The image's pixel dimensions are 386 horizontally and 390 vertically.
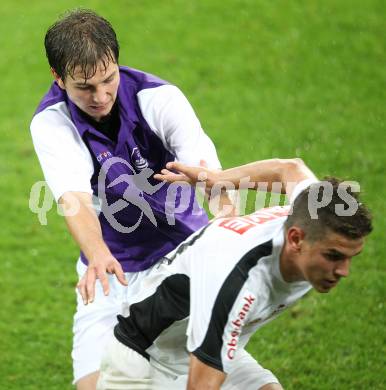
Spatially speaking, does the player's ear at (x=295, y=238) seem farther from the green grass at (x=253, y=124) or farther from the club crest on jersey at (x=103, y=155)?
the green grass at (x=253, y=124)

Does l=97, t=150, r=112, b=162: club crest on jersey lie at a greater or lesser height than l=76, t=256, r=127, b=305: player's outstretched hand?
greater

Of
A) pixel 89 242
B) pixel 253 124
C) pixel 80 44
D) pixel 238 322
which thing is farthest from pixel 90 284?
pixel 253 124

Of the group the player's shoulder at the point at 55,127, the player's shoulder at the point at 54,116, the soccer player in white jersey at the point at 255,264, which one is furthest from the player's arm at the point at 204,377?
the player's shoulder at the point at 54,116

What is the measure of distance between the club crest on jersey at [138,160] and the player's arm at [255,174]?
1.77ft

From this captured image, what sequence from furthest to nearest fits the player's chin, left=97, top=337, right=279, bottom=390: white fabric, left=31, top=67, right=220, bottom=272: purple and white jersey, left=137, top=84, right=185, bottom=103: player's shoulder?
1. left=137, top=84, right=185, bottom=103: player's shoulder
2. left=31, top=67, right=220, bottom=272: purple and white jersey
3. left=97, top=337, right=279, bottom=390: white fabric
4. the player's chin

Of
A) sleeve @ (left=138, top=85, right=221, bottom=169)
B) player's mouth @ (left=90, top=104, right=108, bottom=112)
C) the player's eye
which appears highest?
player's mouth @ (left=90, top=104, right=108, bottom=112)

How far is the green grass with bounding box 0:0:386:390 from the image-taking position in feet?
23.1

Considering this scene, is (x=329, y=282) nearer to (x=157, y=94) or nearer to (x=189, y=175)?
(x=189, y=175)

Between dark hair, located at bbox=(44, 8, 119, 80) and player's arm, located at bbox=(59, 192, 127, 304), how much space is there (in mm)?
647

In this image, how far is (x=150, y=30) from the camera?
1258 cm

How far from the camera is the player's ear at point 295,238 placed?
3882 millimetres

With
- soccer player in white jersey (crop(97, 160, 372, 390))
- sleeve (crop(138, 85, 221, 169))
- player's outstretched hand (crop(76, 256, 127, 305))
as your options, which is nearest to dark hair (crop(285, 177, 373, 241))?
soccer player in white jersey (crop(97, 160, 372, 390))

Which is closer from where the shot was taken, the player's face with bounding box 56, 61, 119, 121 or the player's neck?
the player's neck

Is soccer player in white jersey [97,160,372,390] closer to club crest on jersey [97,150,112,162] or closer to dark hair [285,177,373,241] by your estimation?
dark hair [285,177,373,241]
